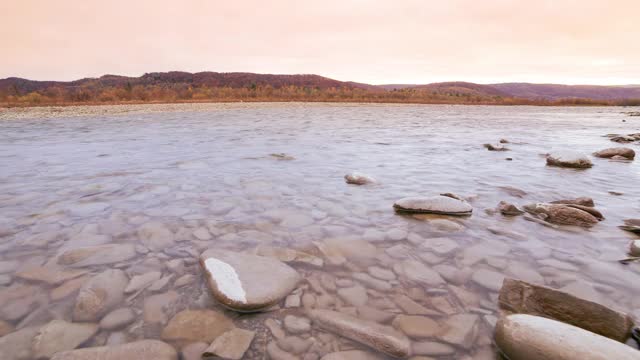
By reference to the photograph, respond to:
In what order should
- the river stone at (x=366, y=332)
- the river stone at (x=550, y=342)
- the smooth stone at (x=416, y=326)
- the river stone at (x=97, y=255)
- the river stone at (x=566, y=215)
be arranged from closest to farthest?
the river stone at (x=550, y=342) → the river stone at (x=366, y=332) → the smooth stone at (x=416, y=326) → the river stone at (x=97, y=255) → the river stone at (x=566, y=215)

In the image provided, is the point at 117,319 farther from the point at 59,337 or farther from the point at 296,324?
the point at 296,324

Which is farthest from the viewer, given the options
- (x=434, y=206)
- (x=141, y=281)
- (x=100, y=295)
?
(x=434, y=206)

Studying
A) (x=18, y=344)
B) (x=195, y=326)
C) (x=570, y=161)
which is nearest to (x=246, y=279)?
(x=195, y=326)

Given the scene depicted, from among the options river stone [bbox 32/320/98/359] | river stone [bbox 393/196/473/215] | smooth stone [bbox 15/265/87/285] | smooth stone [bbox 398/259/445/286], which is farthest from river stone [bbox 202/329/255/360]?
river stone [bbox 393/196/473/215]

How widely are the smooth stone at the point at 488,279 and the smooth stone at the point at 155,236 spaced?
7.79ft

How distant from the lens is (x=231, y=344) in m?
1.65

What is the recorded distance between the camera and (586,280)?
2244mm

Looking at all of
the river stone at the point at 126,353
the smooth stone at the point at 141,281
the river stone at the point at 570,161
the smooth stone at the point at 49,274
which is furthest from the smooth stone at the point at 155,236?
the river stone at the point at 570,161

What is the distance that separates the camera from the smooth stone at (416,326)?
176cm

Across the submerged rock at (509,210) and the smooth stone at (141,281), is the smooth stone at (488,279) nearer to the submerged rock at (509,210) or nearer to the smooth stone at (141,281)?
the submerged rock at (509,210)

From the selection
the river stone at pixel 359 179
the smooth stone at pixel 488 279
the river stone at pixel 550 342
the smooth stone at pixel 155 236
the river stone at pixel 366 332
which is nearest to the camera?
the river stone at pixel 550 342

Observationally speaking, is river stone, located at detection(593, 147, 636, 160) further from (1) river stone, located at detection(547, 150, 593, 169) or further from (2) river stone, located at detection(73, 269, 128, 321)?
(2) river stone, located at detection(73, 269, 128, 321)

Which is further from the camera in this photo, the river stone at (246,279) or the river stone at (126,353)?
the river stone at (246,279)

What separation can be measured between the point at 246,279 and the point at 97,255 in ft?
→ 4.29
